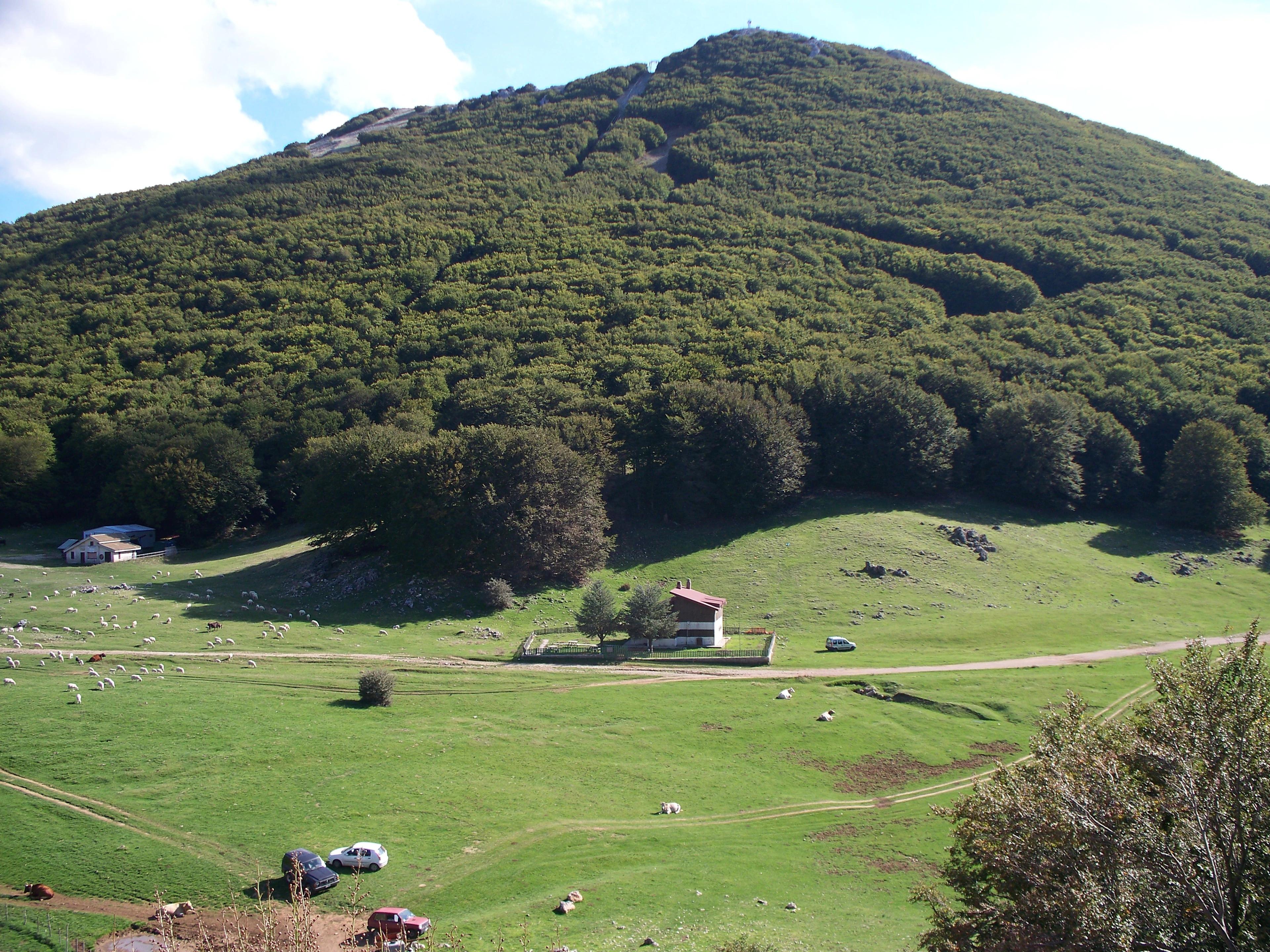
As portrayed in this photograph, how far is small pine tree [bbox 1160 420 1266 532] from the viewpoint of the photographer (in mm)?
88938

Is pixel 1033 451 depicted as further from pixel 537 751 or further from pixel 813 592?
pixel 537 751

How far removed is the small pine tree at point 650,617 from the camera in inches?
2313

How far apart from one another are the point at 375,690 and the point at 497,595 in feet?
82.3

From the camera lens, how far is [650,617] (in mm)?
58844

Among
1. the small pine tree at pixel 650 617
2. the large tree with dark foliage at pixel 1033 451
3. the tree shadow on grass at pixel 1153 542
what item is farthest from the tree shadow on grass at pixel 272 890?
the large tree with dark foliage at pixel 1033 451

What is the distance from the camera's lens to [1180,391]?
362ft

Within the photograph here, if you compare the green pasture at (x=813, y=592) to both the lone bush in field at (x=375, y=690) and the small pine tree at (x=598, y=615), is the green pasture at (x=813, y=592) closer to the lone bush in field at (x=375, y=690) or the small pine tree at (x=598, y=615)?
the small pine tree at (x=598, y=615)

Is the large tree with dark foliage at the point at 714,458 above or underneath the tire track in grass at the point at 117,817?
above

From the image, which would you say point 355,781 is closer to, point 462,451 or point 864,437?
point 462,451

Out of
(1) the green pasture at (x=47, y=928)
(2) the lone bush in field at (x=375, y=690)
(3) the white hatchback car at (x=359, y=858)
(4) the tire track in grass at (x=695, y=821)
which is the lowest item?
(4) the tire track in grass at (x=695, y=821)

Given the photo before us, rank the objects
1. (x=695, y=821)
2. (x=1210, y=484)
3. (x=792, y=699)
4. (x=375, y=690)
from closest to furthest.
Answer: (x=695, y=821) → (x=375, y=690) → (x=792, y=699) → (x=1210, y=484)

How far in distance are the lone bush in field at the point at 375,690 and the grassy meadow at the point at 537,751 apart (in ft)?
3.01

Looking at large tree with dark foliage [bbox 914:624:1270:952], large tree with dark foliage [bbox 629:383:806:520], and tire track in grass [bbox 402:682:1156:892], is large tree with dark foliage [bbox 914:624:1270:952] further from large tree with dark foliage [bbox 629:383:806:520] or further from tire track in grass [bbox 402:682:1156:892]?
large tree with dark foliage [bbox 629:383:806:520]

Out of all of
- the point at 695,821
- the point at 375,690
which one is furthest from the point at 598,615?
the point at 695,821
